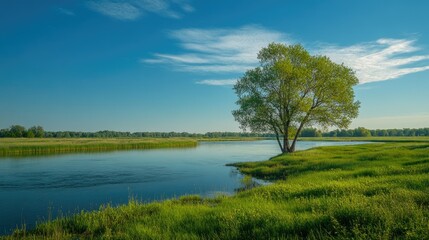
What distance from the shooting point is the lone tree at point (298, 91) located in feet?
134

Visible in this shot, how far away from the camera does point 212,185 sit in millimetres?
24797

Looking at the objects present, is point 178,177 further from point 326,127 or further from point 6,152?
point 6,152

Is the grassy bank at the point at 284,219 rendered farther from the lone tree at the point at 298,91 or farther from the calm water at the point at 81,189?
the lone tree at the point at 298,91

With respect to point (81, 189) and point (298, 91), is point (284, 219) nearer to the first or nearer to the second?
point (81, 189)

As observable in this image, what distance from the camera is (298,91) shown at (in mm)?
41750

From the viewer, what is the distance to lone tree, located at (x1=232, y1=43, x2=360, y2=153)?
134 ft

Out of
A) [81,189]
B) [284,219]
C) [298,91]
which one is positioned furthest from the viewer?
[298,91]

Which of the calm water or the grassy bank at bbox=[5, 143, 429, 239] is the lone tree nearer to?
the calm water

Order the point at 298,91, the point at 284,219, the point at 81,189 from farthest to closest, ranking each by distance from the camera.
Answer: the point at 298,91 < the point at 81,189 < the point at 284,219

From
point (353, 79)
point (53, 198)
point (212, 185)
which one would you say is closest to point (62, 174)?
point (53, 198)

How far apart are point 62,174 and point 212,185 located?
17815 mm

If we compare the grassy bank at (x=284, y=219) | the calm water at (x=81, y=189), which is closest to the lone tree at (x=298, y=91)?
the calm water at (x=81, y=189)

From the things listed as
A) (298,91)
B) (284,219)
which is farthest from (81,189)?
(298,91)

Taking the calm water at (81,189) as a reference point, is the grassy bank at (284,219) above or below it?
above
